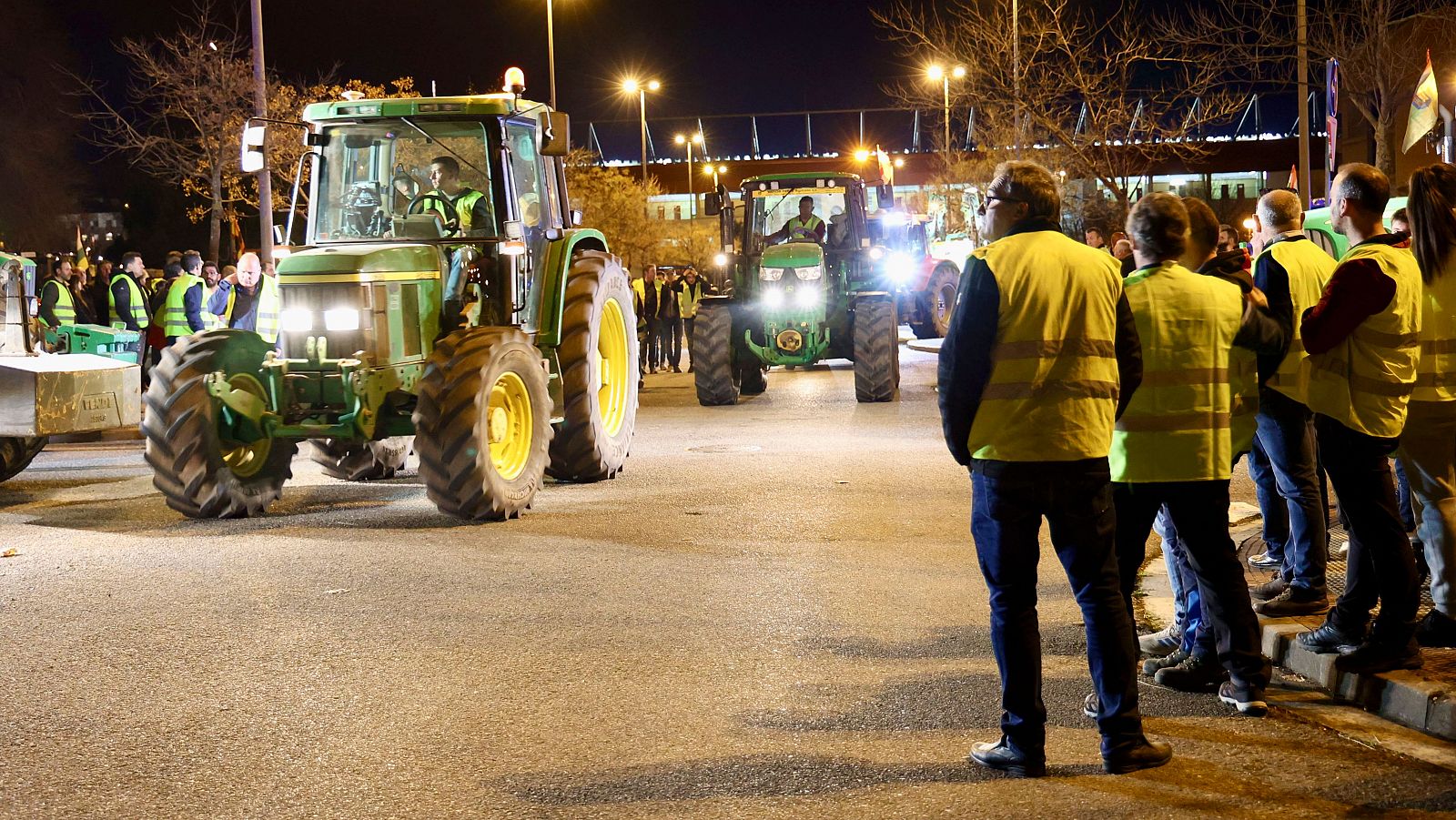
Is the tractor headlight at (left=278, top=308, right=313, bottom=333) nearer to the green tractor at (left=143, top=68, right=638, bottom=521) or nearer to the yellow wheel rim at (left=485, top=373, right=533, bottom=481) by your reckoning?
the green tractor at (left=143, top=68, right=638, bottom=521)

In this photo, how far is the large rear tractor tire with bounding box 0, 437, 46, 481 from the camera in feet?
41.6

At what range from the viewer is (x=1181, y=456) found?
18.0ft

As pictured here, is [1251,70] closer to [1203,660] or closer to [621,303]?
[621,303]

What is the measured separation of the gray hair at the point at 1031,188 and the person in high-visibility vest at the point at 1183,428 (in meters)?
0.61

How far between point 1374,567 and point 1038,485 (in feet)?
6.16

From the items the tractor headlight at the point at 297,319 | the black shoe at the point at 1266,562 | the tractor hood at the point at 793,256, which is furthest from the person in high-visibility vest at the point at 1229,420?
Answer: the tractor hood at the point at 793,256

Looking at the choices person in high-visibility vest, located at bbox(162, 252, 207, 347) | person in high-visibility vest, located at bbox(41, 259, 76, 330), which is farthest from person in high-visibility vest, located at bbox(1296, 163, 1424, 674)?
person in high-visibility vest, located at bbox(41, 259, 76, 330)

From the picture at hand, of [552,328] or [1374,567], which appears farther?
[552,328]

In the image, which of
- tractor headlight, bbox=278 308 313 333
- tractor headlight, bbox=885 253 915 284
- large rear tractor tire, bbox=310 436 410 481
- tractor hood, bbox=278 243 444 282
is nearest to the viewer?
tractor hood, bbox=278 243 444 282

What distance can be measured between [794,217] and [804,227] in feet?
2.20

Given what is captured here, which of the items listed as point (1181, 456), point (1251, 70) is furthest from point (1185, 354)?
point (1251, 70)

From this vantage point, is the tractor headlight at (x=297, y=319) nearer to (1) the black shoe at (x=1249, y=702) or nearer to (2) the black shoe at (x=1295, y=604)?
(2) the black shoe at (x=1295, y=604)

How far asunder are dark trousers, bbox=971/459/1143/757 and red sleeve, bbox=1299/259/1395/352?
1552 mm

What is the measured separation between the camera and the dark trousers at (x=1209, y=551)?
219 inches
